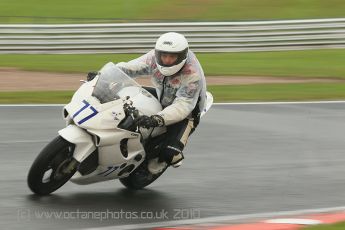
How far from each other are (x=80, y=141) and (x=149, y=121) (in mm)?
668

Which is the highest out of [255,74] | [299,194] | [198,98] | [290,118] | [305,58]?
Answer: [305,58]

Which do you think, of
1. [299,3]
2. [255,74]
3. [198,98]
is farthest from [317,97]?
[299,3]

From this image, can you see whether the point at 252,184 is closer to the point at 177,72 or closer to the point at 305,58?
the point at 177,72

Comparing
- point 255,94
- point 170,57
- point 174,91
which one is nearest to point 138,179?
point 174,91

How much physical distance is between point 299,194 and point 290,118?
487 cm

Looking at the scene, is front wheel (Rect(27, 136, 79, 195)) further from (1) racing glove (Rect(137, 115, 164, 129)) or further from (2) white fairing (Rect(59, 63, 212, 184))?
(1) racing glove (Rect(137, 115, 164, 129))

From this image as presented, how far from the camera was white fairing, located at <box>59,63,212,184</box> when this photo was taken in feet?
26.4

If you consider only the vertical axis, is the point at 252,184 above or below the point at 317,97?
below

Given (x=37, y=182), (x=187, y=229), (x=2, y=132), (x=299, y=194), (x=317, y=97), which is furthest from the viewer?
(x=317, y=97)

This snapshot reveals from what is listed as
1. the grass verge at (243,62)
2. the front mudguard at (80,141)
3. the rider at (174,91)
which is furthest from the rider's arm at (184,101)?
the grass verge at (243,62)

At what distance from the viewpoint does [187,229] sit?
7.65 m

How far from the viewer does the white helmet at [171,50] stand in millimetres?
8391

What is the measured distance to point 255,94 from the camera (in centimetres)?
1672

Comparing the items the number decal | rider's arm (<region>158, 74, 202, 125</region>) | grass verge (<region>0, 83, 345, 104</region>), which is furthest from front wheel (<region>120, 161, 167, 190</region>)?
grass verge (<region>0, 83, 345, 104</region>)
